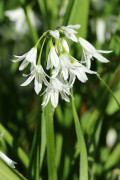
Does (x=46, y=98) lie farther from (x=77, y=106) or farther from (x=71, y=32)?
(x=77, y=106)

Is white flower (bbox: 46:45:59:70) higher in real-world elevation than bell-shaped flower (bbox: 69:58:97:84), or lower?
higher

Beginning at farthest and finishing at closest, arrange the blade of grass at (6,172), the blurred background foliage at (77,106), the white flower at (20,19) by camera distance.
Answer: the white flower at (20,19) → the blurred background foliage at (77,106) → the blade of grass at (6,172)

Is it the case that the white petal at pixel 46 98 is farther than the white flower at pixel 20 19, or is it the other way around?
the white flower at pixel 20 19

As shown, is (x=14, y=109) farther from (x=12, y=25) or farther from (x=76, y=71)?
(x=76, y=71)

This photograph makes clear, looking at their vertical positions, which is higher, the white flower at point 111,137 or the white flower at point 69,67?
the white flower at point 69,67

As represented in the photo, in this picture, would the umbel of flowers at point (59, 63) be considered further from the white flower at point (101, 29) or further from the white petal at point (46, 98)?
the white flower at point (101, 29)

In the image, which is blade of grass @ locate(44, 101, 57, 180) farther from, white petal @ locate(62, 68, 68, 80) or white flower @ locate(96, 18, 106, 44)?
white flower @ locate(96, 18, 106, 44)

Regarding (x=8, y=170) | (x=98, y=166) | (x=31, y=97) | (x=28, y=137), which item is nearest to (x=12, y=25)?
(x=31, y=97)

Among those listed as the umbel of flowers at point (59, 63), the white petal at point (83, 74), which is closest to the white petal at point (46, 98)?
the umbel of flowers at point (59, 63)

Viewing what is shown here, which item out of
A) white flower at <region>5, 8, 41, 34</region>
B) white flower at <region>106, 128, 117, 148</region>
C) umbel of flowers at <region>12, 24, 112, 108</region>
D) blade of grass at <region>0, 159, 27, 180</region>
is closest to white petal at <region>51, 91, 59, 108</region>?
umbel of flowers at <region>12, 24, 112, 108</region>
